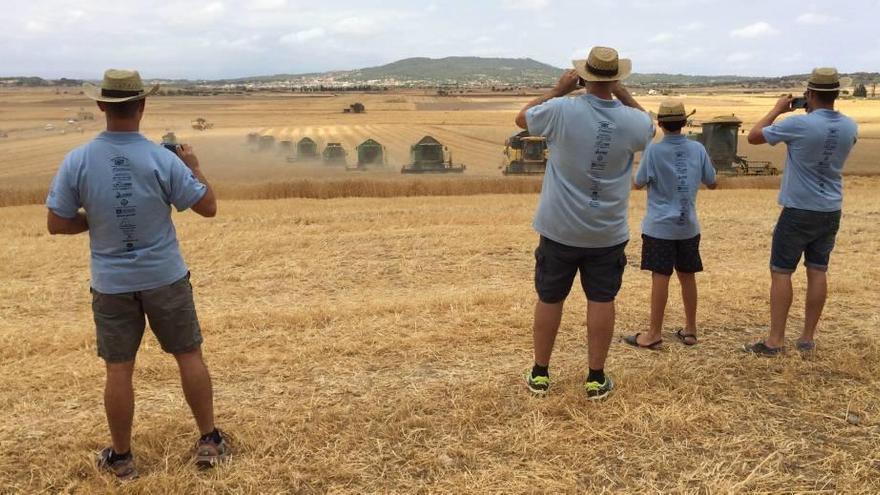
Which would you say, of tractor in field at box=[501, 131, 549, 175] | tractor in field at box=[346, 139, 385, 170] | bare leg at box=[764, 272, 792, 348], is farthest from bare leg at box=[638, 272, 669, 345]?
tractor in field at box=[346, 139, 385, 170]

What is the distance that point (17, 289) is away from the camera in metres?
7.89

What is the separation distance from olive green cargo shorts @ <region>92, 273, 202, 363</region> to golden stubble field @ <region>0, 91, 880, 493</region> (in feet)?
1.98

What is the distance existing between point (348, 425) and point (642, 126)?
2.26 meters

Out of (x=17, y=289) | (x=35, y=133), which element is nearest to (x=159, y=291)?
(x=17, y=289)

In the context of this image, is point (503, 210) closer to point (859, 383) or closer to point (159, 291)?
point (859, 383)

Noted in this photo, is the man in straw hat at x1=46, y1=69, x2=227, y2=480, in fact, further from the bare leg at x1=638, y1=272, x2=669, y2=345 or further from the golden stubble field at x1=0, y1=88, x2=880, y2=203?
the golden stubble field at x1=0, y1=88, x2=880, y2=203

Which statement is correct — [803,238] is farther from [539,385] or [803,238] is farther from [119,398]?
[119,398]

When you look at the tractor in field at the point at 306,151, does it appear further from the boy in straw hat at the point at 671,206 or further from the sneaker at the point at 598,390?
the sneaker at the point at 598,390

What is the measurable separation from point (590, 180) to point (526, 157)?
79.5 ft

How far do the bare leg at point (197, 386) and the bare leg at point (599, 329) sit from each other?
210 cm

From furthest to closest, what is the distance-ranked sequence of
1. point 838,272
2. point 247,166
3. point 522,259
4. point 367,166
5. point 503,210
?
point 247,166 < point 367,166 < point 503,210 < point 522,259 < point 838,272

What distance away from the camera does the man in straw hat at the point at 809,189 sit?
453 centimetres

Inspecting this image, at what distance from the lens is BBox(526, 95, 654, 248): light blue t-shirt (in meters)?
3.68

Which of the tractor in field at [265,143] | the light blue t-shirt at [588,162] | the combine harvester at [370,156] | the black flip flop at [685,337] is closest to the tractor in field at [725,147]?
the combine harvester at [370,156]
